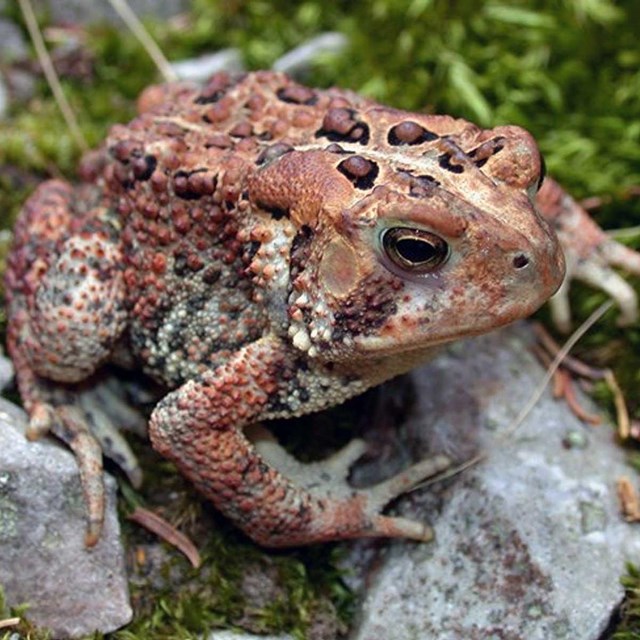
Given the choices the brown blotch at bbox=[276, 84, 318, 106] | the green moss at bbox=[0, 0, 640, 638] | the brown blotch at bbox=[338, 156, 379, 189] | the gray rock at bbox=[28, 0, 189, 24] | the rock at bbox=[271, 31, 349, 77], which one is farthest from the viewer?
the gray rock at bbox=[28, 0, 189, 24]

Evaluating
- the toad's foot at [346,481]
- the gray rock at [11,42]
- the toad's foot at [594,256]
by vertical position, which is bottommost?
the toad's foot at [346,481]

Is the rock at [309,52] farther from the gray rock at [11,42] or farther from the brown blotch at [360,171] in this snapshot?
the brown blotch at [360,171]

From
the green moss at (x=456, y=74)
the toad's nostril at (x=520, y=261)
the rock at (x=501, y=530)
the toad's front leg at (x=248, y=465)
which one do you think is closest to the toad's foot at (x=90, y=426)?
the toad's front leg at (x=248, y=465)

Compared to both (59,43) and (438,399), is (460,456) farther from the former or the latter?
(59,43)

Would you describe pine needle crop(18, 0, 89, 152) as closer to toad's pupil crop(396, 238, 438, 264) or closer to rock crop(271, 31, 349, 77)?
rock crop(271, 31, 349, 77)

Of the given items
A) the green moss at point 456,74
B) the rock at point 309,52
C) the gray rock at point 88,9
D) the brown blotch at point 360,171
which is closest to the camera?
the brown blotch at point 360,171

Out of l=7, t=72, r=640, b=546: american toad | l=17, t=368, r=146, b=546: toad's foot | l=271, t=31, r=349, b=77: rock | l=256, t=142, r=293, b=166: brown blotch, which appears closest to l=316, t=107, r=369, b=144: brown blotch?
l=7, t=72, r=640, b=546: american toad
